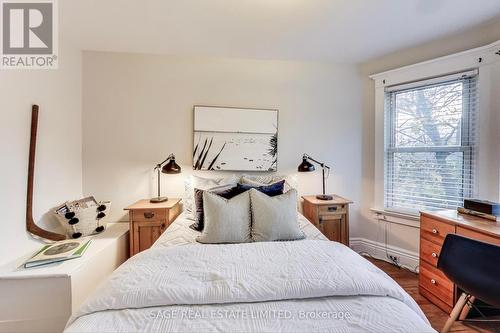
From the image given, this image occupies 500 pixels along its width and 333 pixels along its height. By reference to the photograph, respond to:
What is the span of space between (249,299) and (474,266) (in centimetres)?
140

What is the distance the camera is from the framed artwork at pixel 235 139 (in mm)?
2455

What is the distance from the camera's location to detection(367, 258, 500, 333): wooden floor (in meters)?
1.55

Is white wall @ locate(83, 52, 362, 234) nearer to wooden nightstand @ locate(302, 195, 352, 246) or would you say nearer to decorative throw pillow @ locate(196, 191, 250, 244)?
wooden nightstand @ locate(302, 195, 352, 246)

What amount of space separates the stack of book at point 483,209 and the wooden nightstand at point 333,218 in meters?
0.92

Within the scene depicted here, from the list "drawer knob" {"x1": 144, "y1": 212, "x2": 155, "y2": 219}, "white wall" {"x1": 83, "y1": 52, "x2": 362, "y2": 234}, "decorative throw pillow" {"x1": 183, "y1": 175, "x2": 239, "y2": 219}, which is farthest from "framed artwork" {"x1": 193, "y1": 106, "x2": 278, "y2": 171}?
"drawer knob" {"x1": 144, "y1": 212, "x2": 155, "y2": 219}

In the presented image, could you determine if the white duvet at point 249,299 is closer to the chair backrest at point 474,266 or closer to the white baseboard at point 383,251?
the chair backrest at point 474,266

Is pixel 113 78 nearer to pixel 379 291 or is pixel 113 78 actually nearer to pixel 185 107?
pixel 185 107

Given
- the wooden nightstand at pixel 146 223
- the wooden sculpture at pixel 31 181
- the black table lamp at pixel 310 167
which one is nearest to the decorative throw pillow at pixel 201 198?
the wooden nightstand at pixel 146 223

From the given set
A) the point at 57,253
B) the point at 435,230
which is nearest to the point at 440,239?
the point at 435,230

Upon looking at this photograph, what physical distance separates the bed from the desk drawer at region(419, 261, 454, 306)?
1098 millimetres

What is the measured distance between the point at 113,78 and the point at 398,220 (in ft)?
11.9

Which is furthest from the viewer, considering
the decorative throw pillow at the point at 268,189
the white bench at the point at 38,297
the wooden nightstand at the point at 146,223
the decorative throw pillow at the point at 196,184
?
the decorative throw pillow at the point at 196,184

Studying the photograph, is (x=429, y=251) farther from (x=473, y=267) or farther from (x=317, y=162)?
(x=317, y=162)

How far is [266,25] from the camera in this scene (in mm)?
1902
